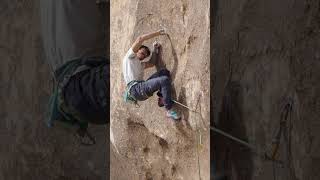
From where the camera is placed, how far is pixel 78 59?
458 centimetres

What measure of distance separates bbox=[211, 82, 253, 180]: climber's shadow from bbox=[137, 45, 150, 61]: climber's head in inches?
18.4

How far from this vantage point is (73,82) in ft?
14.6

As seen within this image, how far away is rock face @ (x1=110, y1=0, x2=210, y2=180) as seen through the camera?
3.00 meters

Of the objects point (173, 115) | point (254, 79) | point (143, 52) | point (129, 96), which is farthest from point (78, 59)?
point (254, 79)

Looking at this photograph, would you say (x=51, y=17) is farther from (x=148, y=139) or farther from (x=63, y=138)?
(x=148, y=139)

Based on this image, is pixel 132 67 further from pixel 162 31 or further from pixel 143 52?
pixel 162 31

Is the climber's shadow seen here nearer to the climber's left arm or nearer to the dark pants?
the dark pants

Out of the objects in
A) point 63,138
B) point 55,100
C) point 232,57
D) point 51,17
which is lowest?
point 63,138

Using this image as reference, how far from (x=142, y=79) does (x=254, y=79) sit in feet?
1.88

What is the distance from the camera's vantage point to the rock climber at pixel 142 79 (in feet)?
10.3

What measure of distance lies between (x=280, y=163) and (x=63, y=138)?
260 cm

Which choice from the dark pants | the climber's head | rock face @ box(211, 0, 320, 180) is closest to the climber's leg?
the dark pants

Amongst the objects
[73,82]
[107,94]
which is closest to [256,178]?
[107,94]

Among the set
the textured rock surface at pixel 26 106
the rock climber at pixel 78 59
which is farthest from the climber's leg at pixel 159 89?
the textured rock surface at pixel 26 106
